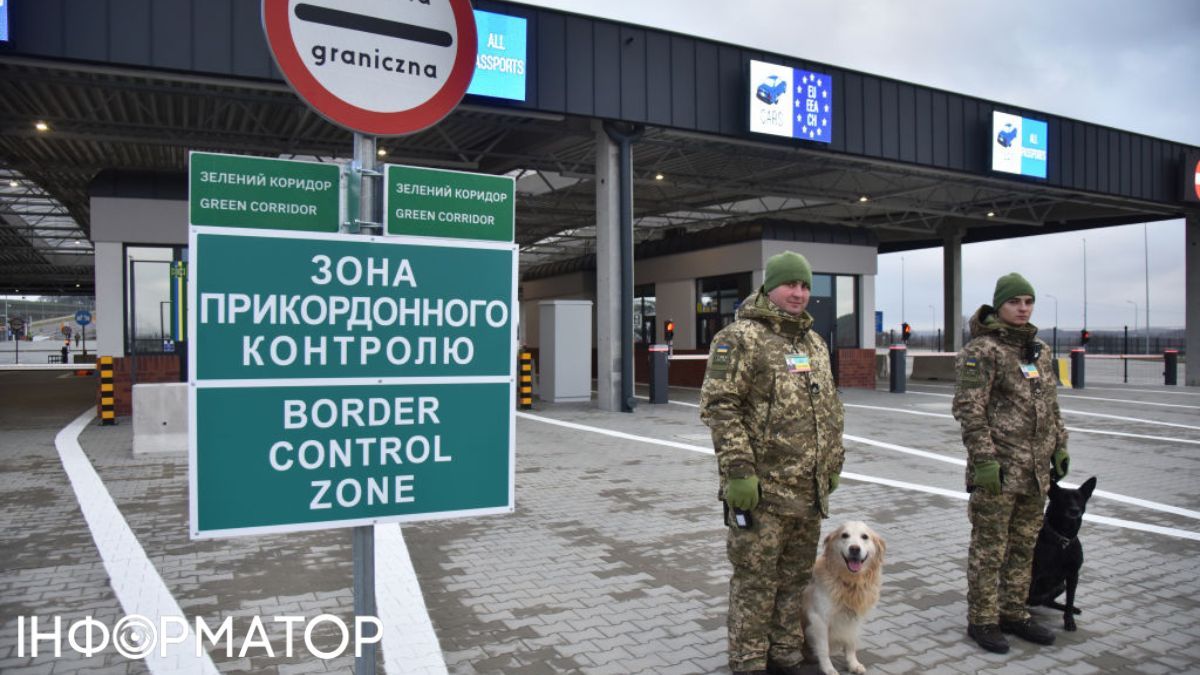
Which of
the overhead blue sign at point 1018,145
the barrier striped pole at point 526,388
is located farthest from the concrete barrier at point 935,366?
the barrier striped pole at point 526,388

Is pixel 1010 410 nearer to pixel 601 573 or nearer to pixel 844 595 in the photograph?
pixel 844 595

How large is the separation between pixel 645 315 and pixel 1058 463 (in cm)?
2066

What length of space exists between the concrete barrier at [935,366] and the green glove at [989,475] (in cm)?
2188

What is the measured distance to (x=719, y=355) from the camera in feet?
11.3

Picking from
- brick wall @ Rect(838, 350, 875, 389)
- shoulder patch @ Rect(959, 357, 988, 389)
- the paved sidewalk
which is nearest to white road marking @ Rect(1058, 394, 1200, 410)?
brick wall @ Rect(838, 350, 875, 389)

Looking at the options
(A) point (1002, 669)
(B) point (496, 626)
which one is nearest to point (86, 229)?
(B) point (496, 626)

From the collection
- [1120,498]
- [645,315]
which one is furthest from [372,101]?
[645,315]

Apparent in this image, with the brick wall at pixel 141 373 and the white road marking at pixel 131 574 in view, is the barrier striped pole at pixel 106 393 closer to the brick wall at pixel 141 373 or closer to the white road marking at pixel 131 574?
the brick wall at pixel 141 373

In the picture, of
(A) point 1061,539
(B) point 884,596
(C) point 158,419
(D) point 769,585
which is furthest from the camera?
(C) point 158,419

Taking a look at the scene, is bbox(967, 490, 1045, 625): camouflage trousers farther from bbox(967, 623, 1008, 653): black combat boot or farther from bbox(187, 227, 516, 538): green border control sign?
bbox(187, 227, 516, 538): green border control sign

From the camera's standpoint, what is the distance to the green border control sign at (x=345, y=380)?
2.02 m

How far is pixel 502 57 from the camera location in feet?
40.2

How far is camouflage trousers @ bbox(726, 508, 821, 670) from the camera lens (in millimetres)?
3352

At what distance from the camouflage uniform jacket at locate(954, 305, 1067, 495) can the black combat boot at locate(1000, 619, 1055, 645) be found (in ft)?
2.30
